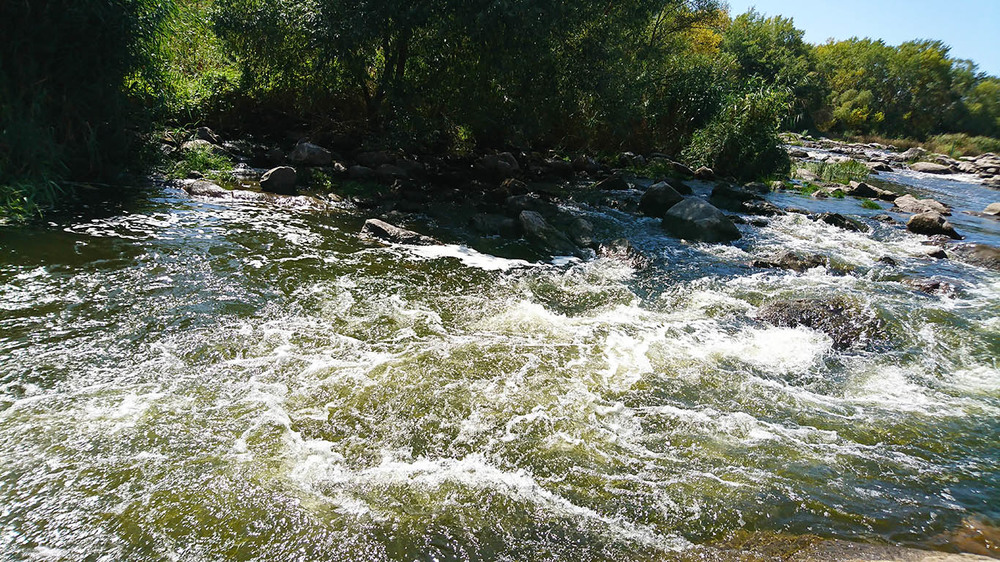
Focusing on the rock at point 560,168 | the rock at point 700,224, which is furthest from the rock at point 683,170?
the rock at point 700,224

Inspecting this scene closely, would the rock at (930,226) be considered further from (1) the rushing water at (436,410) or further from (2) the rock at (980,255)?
(1) the rushing water at (436,410)

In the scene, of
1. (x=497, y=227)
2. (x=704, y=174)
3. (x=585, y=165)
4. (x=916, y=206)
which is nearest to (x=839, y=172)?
(x=916, y=206)

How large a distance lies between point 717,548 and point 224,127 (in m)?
17.1

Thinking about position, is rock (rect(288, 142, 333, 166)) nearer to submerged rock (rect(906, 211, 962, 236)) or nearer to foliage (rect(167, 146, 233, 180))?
foliage (rect(167, 146, 233, 180))

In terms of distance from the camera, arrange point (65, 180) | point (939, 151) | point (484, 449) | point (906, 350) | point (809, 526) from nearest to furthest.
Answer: point (809, 526)
point (484, 449)
point (906, 350)
point (65, 180)
point (939, 151)

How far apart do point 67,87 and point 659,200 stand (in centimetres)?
1268

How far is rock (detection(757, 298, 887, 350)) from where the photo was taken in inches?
300

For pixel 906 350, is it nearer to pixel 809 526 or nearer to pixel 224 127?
pixel 809 526

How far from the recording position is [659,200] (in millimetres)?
14031

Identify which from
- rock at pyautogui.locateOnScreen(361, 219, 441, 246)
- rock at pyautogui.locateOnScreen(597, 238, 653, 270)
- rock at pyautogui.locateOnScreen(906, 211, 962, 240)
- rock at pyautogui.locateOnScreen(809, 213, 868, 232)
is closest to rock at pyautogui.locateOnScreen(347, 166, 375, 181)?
rock at pyautogui.locateOnScreen(361, 219, 441, 246)

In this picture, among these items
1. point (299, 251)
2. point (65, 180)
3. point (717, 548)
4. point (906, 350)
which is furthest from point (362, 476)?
point (65, 180)

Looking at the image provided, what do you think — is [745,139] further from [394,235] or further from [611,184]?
[394,235]

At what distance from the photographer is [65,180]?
32.8 ft

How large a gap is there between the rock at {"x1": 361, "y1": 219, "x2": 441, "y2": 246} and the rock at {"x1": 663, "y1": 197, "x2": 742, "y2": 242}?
19.3 ft
